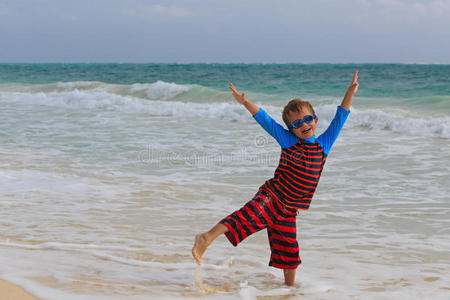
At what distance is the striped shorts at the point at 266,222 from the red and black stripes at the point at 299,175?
0.08 m

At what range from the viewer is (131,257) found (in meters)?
3.72

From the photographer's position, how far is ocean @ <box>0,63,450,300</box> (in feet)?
10.6

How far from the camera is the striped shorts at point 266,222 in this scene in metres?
3.03

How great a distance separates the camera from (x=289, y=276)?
3232 millimetres

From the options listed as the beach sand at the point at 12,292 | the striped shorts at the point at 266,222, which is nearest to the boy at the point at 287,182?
the striped shorts at the point at 266,222

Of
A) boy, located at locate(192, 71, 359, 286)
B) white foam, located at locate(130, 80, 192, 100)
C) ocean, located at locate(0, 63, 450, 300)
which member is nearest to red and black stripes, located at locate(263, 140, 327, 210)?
boy, located at locate(192, 71, 359, 286)

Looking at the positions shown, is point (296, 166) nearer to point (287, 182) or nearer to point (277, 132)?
point (287, 182)

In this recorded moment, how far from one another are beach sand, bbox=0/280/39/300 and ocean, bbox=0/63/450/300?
0.25 ft

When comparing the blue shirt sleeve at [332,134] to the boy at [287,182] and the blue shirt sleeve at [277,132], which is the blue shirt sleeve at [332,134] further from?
the blue shirt sleeve at [277,132]

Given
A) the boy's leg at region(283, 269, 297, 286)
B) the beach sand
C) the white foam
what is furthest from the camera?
the white foam

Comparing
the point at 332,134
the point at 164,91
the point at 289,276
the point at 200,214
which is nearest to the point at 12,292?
the point at 289,276

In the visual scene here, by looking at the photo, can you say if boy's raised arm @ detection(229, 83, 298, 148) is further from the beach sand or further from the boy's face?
the beach sand

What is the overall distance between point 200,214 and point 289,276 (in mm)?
1997

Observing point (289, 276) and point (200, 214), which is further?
point (200, 214)
